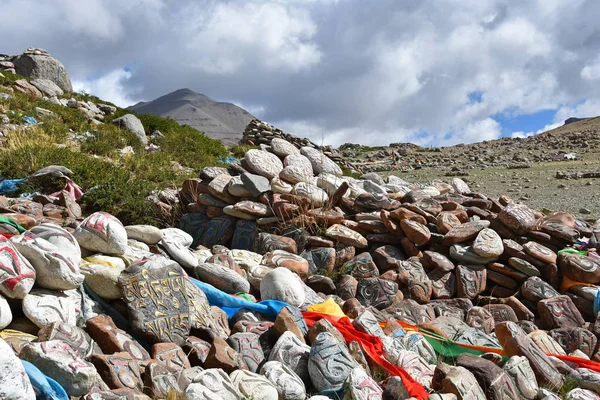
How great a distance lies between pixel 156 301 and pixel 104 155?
376 inches

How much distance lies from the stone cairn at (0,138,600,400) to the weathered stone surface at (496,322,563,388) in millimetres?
13

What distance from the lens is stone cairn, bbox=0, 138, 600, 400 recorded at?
3084 mm

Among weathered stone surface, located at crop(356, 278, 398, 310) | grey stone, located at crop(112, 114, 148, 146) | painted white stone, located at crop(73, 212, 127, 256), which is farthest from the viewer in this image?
grey stone, located at crop(112, 114, 148, 146)

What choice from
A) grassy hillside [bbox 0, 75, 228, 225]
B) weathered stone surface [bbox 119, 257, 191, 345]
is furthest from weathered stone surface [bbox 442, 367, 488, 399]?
grassy hillside [bbox 0, 75, 228, 225]

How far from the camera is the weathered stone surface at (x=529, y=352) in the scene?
3.71m

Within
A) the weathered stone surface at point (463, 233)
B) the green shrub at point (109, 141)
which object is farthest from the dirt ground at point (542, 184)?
the green shrub at point (109, 141)

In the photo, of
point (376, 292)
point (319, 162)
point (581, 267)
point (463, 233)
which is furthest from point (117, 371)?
point (319, 162)

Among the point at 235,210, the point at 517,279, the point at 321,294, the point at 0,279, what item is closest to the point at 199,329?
the point at 0,279

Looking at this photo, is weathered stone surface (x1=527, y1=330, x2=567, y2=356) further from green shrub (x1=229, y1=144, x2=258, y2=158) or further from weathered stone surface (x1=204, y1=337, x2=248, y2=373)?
green shrub (x1=229, y1=144, x2=258, y2=158)

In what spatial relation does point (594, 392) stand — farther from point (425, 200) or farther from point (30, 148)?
point (30, 148)

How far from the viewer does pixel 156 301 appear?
143 inches

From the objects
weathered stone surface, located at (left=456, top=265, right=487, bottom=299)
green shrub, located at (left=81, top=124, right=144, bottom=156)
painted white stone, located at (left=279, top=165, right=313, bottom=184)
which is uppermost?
green shrub, located at (left=81, top=124, right=144, bottom=156)

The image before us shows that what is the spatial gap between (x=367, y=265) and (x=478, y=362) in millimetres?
2280

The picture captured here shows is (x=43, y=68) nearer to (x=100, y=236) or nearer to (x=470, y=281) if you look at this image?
(x=100, y=236)
